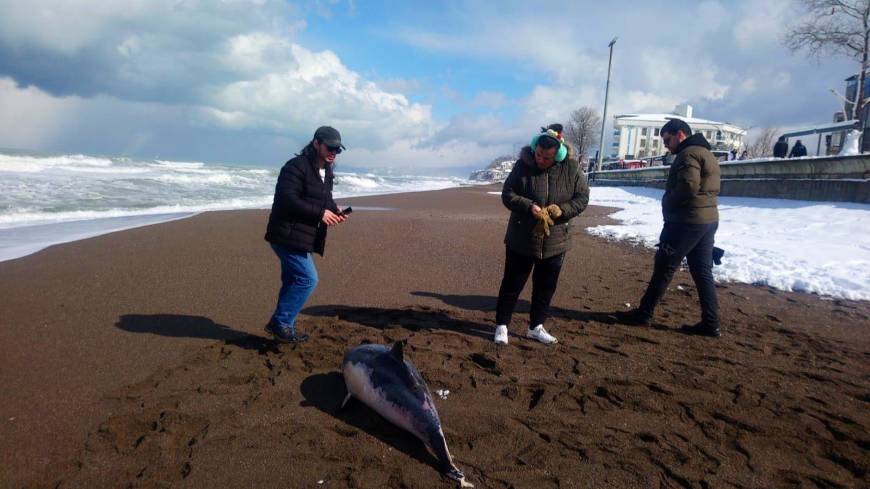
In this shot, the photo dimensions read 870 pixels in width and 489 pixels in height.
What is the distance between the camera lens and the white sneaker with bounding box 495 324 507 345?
15.0 feet

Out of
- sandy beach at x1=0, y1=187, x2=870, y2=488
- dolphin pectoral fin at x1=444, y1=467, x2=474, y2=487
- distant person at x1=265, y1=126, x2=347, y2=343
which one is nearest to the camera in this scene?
dolphin pectoral fin at x1=444, y1=467, x2=474, y2=487

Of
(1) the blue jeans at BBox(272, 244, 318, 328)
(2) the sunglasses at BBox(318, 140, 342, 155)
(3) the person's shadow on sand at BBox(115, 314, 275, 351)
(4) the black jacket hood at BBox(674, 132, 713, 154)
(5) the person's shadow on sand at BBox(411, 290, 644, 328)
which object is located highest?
(4) the black jacket hood at BBox(674, 132, 713, 154)

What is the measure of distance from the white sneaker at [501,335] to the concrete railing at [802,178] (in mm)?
12061

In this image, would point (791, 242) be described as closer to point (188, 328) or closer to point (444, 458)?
point (444, 458)

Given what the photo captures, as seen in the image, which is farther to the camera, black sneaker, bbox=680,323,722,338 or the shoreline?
the shoreline

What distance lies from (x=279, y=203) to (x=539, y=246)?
2.28 metres

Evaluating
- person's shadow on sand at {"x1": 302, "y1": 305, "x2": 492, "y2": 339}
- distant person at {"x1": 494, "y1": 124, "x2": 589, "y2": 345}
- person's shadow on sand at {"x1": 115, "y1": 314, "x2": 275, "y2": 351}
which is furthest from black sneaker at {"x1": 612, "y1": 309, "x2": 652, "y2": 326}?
person's shadow on sand at {"x1": 115, "y1": 314, "x2": 275, "y2": 351}

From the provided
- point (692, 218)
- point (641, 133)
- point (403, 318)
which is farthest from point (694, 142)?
point (641, 133)

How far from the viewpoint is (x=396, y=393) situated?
124 inches

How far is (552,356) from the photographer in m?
4.33

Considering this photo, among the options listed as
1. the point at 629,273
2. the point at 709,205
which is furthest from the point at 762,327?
the point at 629,273

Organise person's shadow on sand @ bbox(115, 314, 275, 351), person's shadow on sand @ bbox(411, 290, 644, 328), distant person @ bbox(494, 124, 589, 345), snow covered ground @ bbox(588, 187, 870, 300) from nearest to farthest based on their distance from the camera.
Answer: distant person @ bbox(494, 124, 589, 345) < person's shadow on sand @ bbox(115, 314, 275, 351) < person's shadow on sand @ bbox(411, 290, 644, 328) < snow covered ground @ bbox(588, 187, 870, 300)

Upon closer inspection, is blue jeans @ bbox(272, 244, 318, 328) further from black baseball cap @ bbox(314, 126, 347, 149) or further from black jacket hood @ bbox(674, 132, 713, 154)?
black jacket hood @ bbox(674, 132, 713, 154)

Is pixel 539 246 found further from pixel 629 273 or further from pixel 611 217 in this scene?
pixel 611 217
